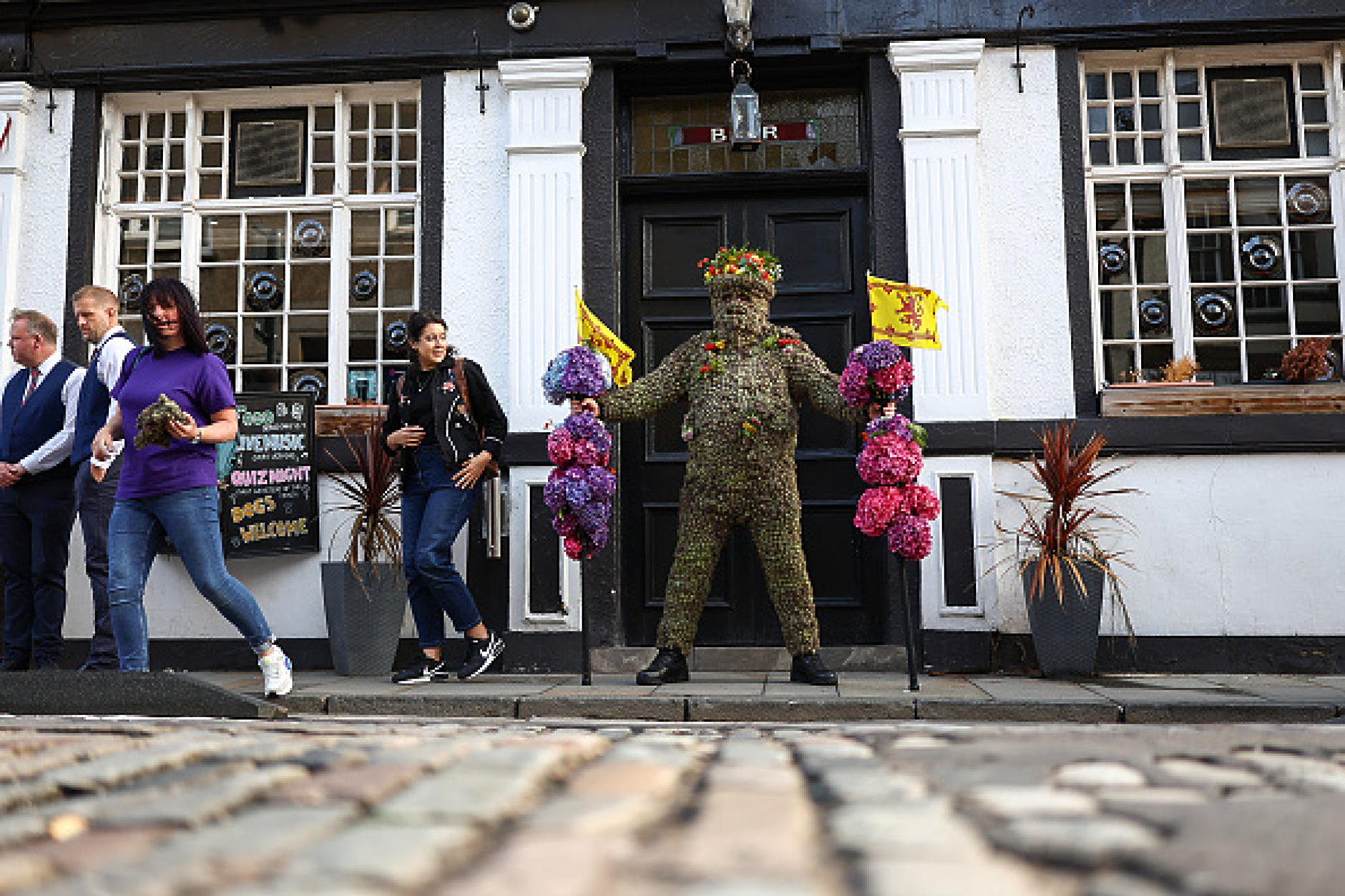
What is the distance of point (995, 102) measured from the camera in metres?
7.38

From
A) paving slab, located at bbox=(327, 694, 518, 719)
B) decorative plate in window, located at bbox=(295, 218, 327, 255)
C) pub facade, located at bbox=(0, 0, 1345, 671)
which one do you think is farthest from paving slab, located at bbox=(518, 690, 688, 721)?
decorative plate in window, located at bbox=(295, 218, 327, 255)

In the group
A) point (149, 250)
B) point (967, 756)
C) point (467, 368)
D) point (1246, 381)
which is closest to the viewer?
point (967, 756)

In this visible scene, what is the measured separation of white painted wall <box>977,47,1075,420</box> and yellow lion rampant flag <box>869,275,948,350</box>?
100 centimetres

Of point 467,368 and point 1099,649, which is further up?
point 467,368

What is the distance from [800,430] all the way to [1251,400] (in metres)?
2.71

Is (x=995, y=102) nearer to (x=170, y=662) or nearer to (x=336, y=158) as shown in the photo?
(x=336, y=158)

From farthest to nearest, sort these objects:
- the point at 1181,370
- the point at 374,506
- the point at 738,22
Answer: the point at 738,22
the point at 1181,370
the point at 374,506

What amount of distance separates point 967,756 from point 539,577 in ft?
18.6

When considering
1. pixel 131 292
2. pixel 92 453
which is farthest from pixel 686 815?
pixel 131 292

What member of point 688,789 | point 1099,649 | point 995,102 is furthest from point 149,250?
point 688,789

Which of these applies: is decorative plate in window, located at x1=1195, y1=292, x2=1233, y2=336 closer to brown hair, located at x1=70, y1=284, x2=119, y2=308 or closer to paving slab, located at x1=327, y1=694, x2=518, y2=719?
paving slab, located at x1=327, y1=694, x2=518, y2=719

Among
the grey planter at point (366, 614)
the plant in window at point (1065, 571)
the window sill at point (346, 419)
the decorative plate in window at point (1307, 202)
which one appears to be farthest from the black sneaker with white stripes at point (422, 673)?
the decorative plate in window at point (1307, 202)

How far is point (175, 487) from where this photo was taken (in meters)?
5.20

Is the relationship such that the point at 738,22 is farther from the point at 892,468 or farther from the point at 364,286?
the point at 892,468
